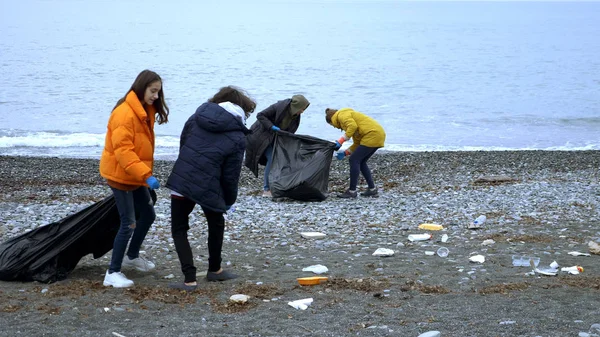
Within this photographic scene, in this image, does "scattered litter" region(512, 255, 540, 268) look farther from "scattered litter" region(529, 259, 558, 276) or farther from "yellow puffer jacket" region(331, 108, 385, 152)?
"yellow puffer jacket" region(331, 108, 385, 152)

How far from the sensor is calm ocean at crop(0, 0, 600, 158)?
26844 mm

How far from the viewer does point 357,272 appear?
6711mm

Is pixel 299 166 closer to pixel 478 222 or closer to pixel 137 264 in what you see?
pixel 478 222

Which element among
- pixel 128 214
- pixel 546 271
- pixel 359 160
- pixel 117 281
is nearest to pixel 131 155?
pixel 128 214

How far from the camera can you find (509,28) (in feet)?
A: 336

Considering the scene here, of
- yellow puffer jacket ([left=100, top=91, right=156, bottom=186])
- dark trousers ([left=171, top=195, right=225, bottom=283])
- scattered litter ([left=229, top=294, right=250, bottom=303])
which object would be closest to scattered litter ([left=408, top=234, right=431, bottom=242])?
dark trousers ([left=171, top=195, right=225, bottom=283])

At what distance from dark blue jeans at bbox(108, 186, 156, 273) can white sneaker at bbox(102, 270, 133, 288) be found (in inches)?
1.6

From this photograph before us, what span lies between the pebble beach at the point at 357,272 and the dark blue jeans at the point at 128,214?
0.29m

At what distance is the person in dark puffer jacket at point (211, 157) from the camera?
225 inches

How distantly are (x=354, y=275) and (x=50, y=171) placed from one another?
33.7 feet

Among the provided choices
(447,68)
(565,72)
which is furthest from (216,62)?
(565,72)

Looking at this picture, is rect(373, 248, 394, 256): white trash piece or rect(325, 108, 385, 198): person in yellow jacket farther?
rect(325, 108, 385, 198): person in yellow jacket

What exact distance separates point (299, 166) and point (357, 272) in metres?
4.29

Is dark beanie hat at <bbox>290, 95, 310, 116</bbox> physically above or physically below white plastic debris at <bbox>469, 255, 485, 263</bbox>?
above
